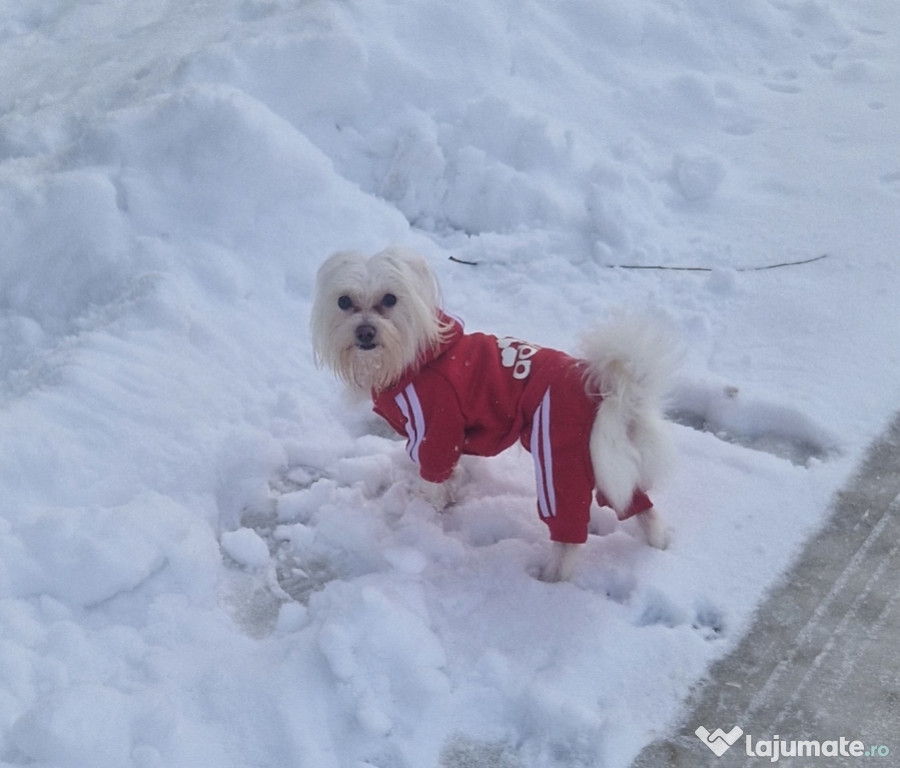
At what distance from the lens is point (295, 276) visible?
385 cm

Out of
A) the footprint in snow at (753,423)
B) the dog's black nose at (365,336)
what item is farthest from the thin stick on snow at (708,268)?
the dog's black nose at (365,336)

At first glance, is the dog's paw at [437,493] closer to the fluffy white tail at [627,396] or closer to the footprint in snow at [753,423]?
the fluffy white tail at [627,396]

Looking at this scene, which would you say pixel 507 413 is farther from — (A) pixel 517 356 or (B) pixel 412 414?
(B) pixel 412 414

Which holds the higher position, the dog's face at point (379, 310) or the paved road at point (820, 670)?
the dog's face at point (379, 310)

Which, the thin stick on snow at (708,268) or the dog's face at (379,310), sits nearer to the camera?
the dog's face at (379,310)

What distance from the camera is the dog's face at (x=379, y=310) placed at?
8.96 feet

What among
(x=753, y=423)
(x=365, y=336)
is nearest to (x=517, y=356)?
(x=365, y=336)

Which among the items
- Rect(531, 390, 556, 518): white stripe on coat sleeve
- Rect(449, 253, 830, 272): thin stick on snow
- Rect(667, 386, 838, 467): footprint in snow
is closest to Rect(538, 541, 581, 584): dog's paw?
Rect(531, 390, 556, 518): white stripe on coat sleeve

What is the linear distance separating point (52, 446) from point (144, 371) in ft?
1.50

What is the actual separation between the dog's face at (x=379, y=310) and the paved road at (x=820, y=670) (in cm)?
125

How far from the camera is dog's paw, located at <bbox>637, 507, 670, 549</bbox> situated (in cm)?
278

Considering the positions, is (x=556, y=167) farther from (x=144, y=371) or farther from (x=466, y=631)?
(x=466, y=631)

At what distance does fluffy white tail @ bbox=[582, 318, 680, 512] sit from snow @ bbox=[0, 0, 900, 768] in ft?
1.16

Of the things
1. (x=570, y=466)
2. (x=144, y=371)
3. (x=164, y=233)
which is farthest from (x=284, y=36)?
(x=570, y=466)
